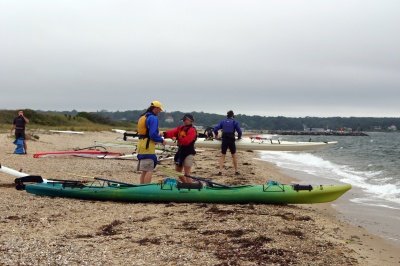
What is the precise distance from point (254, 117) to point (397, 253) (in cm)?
16629

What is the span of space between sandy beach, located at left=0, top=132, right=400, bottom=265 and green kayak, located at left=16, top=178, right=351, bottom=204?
0.55 feet

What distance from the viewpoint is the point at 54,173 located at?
11469mm

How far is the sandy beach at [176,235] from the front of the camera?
4840 millimetres

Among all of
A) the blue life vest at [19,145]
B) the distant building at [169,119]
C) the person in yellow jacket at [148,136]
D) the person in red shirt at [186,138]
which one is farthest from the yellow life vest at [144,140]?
the distant building at [169,119]

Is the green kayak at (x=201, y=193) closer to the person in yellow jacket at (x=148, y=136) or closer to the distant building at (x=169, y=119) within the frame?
the person in yellow jacket at (x=148, y=136)

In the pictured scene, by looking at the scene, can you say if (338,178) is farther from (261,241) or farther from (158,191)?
(261,241)

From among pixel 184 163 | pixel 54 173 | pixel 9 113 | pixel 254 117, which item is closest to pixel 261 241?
pixel 184 163

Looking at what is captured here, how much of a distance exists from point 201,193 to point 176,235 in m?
2.19

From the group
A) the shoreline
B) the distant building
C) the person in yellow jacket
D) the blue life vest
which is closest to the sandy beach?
the shoreline

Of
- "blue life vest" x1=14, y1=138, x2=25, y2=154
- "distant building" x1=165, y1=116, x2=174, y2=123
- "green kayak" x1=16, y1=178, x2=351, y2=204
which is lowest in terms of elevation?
"green kayak" x1=16, y1=178, x2=351, y2=204

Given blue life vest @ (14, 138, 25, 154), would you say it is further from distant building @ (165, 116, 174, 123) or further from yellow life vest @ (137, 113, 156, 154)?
distant building @ (165, 116, 174, 123)

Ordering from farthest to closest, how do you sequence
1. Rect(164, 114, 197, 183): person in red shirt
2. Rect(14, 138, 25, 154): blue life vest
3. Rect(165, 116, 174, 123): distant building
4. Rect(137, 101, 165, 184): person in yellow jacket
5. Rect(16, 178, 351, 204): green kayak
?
1. Rect(165, 116, 174, 123): distant building
2. Rect(14, 138, 25, 154): blue life vest
3. Rect(164, 114, 197, 183): person in red shirt
4. Rect(137, 101, 165, 184): person in yellow jacket
5. Rect(16, 178, 351, 204): green kayak

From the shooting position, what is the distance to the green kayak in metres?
7.93

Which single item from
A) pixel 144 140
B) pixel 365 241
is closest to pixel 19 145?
pixel 144 140
